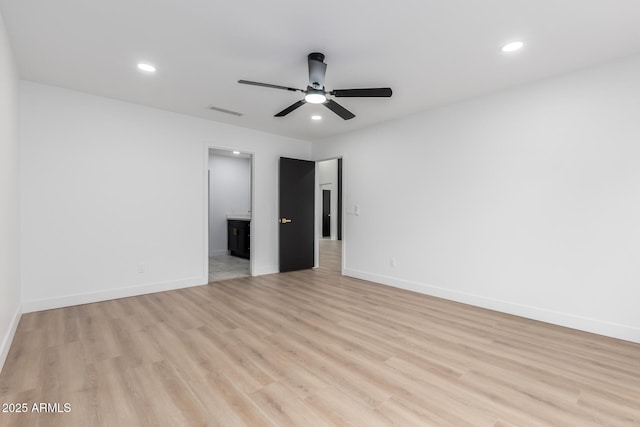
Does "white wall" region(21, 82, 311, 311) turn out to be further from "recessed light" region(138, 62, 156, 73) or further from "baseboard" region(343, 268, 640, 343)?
"baseboard" region(343, 268, 640, 343)

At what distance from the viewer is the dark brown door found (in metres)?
5.64

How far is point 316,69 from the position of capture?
2.67 meters

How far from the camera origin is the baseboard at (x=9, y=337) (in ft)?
7.26

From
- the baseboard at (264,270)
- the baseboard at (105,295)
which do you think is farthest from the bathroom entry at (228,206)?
the baseboard at (105,295)

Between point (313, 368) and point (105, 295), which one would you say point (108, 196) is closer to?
point (105, 295)

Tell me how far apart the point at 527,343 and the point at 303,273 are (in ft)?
11.9

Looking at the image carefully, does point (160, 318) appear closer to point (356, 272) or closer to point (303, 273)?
point (303, 273)

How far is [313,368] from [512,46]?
3.11 meters

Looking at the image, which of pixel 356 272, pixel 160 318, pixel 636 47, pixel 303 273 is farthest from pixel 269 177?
pixel 636 47

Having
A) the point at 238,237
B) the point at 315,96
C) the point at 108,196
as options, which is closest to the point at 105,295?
the point at 108,196

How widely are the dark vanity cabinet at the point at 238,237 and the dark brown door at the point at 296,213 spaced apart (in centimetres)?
130

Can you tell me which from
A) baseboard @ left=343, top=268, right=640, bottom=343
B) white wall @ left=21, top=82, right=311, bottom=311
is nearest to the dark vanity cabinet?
white wall @ left=21, top=82, right=311, bottom=311

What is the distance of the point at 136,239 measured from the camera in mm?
4090

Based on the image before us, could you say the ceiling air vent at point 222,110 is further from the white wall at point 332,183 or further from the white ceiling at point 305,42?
the white wall at point 332,183
